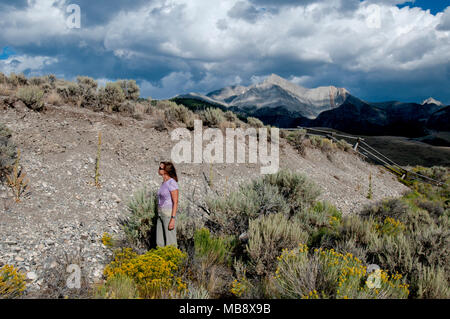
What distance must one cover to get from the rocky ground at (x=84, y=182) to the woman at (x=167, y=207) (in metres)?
1.06

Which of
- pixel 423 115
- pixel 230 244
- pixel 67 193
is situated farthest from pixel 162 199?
pixel 423 115

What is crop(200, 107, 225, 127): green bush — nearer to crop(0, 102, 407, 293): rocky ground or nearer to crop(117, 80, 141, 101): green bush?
crop(0, 102, 407, 293): rocky ground

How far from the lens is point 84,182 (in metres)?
7.05

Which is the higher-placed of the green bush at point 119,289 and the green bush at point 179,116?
the green bush at point 179,116

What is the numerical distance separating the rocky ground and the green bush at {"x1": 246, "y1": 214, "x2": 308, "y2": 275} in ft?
7.03

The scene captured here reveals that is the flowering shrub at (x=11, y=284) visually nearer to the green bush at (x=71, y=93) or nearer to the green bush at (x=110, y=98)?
the green bush at (x=110, y=98)

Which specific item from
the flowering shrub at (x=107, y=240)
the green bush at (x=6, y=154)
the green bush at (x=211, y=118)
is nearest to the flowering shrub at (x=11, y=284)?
the flowering shrub at (x=107, y=240)

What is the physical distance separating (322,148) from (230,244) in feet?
47.6

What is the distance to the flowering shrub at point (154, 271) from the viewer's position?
11.2 ft

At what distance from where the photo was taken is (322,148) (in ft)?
58.4

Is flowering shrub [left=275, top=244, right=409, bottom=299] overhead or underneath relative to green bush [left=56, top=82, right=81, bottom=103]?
underneath

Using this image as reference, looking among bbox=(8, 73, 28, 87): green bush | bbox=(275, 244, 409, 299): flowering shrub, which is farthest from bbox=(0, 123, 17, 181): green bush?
bbox=(8, 73, 28, 87): green bush

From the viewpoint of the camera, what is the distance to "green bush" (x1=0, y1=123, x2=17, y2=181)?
6270 millimetres
